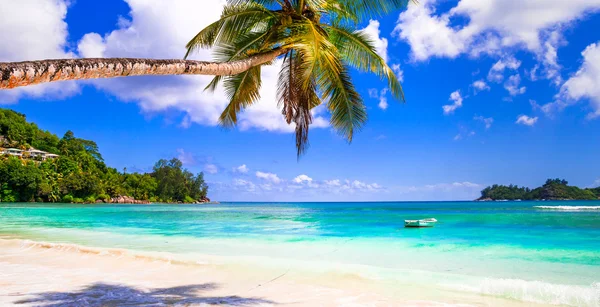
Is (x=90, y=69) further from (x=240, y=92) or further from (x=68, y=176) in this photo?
(x=68, y=176)

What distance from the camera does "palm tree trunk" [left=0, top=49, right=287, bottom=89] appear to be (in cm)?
242

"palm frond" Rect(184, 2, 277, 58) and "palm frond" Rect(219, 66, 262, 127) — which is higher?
"palm frond" Rect(184, 2, 277, 58)

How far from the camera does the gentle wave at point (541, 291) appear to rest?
565 cm

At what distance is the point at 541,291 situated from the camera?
20.1ft

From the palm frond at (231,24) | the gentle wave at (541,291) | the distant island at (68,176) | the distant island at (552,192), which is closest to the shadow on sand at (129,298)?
the gentle wave at (541,291)

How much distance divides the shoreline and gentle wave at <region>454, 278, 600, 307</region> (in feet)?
1.03

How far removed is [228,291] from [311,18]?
5.00 metres

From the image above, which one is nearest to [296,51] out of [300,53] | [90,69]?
[300,53]

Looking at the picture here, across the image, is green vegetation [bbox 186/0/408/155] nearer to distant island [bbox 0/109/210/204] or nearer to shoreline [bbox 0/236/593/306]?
shoreline [bbox 0/236/593/306]

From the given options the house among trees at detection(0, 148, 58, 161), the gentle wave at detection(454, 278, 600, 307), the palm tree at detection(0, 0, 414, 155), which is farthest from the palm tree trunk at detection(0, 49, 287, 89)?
the house among trees at detection(0, 148, 58, 161)

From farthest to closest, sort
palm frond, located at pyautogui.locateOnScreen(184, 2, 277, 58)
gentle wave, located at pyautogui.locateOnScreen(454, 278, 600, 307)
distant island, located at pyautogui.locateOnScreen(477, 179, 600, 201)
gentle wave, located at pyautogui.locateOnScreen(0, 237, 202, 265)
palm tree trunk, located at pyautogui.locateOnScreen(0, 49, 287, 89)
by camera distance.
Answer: distant island, located at pyautogui.locateOnScreen(477, 179, 600, 201), gentle wave, located at pyautogui.locateOnScreen(0, 237, 202, 265), palm frond, located at pyautogui.locateOnScreen(184, 2, 277, 58), gentle wave, located at pyautogui.locateOnScreen(454, 278, 600, 307), palm tree trunk, located at pyautogui.locateOnScreen(0, 49, 287, 89)

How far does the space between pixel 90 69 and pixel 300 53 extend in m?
→ 3.46

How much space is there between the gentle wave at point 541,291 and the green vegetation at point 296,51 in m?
4.03

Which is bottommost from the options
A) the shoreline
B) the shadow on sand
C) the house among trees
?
the shoreline
